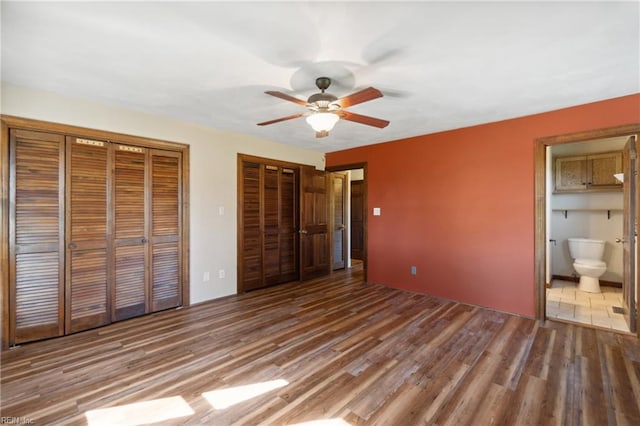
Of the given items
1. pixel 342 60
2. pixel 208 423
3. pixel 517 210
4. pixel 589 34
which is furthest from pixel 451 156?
pixel 208 423

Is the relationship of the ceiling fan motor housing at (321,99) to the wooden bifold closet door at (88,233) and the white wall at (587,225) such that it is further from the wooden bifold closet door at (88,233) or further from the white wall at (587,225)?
the white wall at (587,225)

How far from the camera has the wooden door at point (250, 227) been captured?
4.30m

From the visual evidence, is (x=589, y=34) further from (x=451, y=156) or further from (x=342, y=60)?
(x=451, y=156)

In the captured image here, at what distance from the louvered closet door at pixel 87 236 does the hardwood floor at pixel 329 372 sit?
0.24 meters

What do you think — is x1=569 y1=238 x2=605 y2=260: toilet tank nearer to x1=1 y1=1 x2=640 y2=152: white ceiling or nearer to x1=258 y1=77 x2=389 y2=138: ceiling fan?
x1=1 y1=1 x2=640 y2=152: white ceiling

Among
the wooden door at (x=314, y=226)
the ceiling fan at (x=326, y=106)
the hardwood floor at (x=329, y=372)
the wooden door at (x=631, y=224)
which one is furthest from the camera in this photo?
the wooden door at (x=314, y=226)

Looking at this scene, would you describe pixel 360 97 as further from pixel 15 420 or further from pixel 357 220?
pixel 357 220

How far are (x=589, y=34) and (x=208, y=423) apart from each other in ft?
11.0

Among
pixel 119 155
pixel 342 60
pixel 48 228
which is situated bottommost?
pixel 48 228

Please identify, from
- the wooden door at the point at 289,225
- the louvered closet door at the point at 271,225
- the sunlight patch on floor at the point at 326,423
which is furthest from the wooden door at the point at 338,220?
the sunlight patch on floor at the point at 326,423

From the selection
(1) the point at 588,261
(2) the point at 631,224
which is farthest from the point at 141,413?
(1) the point at 588,261

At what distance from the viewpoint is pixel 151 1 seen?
155 cm

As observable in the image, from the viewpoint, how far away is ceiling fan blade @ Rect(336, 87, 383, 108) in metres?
2.04

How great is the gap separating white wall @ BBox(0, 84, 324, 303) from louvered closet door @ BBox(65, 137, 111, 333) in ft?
0.99
